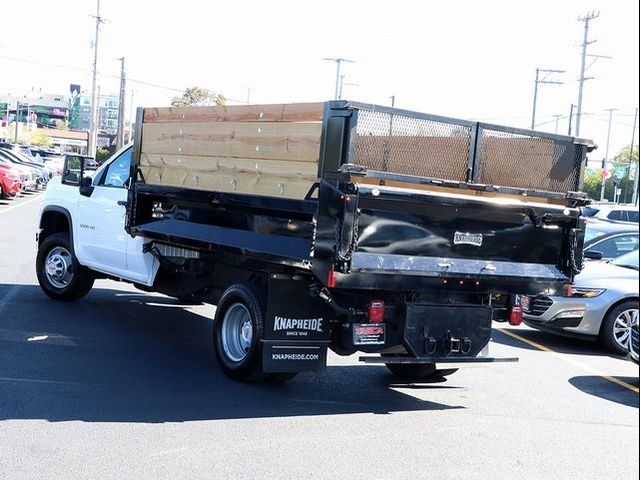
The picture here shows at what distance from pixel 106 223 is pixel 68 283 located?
1.51 metres

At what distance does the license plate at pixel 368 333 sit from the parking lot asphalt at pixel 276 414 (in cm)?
59

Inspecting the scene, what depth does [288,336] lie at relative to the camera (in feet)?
24.8

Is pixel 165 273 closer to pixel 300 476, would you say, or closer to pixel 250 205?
pixel 250 205

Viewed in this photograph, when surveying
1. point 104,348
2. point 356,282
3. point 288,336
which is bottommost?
point 104,348

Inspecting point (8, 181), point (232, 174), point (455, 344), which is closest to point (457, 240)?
point (455, 344)

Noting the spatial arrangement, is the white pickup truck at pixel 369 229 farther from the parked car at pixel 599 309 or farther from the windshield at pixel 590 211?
the windshield at pixel 590 211

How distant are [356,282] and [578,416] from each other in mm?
2466

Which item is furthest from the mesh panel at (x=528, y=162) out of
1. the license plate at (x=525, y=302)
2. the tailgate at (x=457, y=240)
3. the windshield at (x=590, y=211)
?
the windshield at (x=590, y=211)

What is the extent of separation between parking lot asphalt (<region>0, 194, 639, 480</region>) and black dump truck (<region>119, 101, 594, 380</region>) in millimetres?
523

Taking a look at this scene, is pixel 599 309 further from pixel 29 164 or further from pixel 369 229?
pixel 29 164

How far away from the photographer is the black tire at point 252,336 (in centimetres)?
763

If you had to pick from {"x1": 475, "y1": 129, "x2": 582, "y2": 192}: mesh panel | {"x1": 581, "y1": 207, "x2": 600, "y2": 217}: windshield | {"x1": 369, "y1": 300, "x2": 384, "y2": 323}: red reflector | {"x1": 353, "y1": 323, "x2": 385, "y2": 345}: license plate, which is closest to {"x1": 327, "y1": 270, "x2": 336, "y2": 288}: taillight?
{"x1": 369, "y1": 300, "x2": 384, "y2": 323}: red reflector

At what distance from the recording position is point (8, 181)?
3170 centimetres

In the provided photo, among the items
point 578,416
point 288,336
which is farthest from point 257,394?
point 578,416
